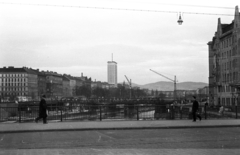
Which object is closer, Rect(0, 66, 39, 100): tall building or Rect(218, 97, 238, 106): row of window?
Rect(218, 97, 238, 106): row of window

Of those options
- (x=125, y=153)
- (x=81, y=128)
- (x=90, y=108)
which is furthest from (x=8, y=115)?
(x=125, y=153)

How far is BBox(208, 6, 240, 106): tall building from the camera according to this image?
89.4 m

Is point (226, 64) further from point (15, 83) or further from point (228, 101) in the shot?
point (15, 83)

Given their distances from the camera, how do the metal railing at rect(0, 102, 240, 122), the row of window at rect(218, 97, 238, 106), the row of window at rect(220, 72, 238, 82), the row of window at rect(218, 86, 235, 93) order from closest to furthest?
the metal railing at rect(0, 102, 240, 122) → the row of window at rect(218, 97, 238, 106) → the row of window at rect(220, 72, 238, 82) → the row of window at rect(218, 86, 235, 93)

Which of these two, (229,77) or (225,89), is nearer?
(229,77)

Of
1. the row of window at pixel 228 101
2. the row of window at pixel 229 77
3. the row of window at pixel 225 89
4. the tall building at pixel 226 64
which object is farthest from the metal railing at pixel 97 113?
the row of window at pixel 225 89

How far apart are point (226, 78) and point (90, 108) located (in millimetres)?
71892

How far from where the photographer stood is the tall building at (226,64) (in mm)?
89375

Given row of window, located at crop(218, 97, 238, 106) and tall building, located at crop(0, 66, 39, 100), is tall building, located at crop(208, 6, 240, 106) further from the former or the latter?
tall building, located at crop(0, 66, 39, 100)

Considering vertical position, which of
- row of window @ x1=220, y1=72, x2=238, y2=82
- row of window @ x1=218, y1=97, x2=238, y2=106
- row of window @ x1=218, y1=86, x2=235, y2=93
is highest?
row of window @ x1=220, y1=72, x2=238, y2=82

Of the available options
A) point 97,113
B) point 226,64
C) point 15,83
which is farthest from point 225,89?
point 15,83

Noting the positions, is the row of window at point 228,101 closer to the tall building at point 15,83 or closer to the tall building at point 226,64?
the tall building at point 226,64

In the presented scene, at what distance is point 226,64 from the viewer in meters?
98.3

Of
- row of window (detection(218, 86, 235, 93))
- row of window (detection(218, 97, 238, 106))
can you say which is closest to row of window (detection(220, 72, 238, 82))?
row of window (detection(218, 86, 235, 93))
